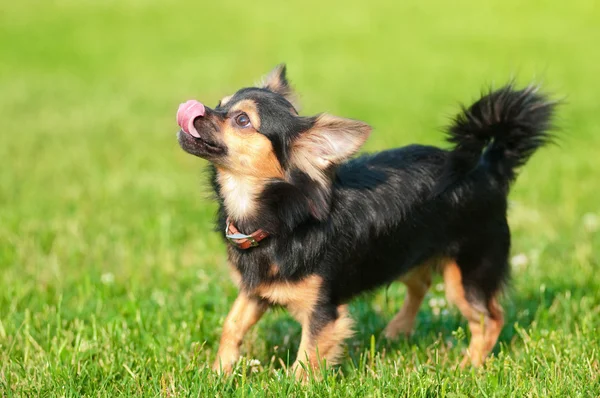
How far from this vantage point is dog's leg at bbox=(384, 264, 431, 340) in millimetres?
4848

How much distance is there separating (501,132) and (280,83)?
4.25 ft

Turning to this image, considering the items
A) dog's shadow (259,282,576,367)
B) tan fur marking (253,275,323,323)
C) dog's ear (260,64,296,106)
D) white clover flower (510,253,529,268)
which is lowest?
dog's shadow (259,282,576,367)

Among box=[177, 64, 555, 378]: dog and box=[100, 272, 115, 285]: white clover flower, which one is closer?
box=[177, 64, 555, 378]: dog

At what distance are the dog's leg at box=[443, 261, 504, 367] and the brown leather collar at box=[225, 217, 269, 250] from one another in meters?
1.25

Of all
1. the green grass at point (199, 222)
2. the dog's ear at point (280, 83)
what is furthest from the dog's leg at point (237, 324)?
the dog's ear at point (280, 83)

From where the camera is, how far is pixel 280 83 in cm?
461

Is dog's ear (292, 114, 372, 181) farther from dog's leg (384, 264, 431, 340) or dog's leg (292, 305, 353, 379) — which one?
dog's leg (384, 264, 431, 340)

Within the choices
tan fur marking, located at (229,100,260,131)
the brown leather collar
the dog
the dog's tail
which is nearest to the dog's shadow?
the dog

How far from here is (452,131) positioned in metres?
4.70

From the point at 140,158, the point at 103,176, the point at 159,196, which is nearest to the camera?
the point at 159,196

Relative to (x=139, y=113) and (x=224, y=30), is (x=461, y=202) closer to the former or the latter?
(x=139, y=113)

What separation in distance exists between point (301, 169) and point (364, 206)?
0.44 m

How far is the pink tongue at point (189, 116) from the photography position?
388 centimetres

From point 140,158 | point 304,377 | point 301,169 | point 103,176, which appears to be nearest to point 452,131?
point 301,169
